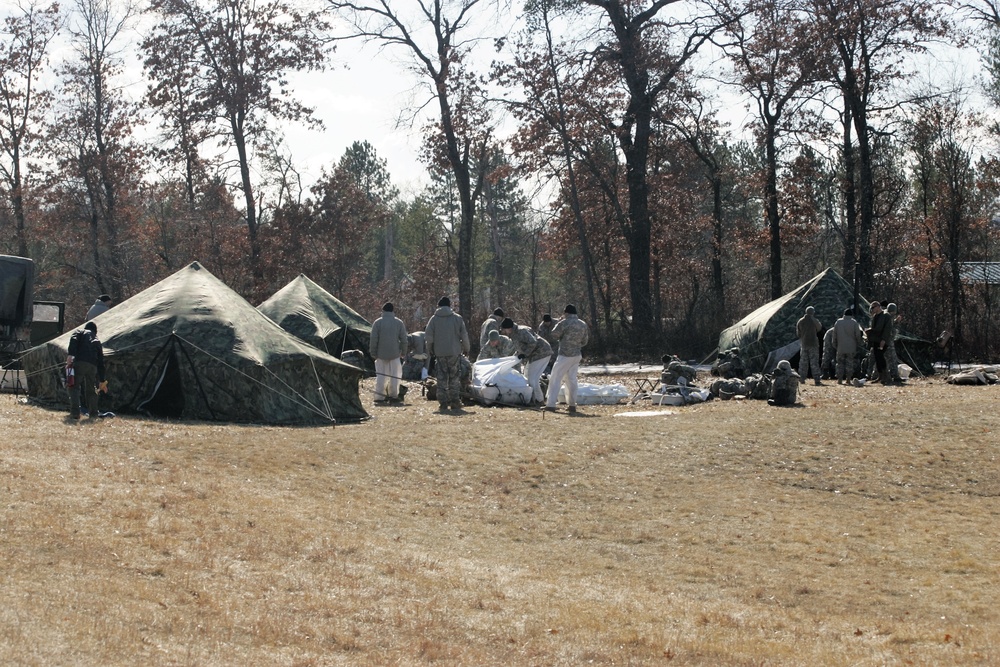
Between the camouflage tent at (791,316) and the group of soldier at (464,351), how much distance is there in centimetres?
640

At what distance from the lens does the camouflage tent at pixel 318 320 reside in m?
27.2

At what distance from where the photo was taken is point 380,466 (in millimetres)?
14453

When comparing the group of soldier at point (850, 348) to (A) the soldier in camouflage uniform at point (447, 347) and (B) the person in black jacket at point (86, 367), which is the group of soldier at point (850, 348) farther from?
(B) the person in black jacket at point (86, 367)

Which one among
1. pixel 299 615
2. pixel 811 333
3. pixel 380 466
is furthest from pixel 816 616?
pixel 811 333

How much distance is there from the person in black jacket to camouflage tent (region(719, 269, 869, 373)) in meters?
16.4

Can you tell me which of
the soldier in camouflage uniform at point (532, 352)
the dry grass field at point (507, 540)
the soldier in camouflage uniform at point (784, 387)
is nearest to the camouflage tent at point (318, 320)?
the soldier in camouflage uniform at point (532, 352)

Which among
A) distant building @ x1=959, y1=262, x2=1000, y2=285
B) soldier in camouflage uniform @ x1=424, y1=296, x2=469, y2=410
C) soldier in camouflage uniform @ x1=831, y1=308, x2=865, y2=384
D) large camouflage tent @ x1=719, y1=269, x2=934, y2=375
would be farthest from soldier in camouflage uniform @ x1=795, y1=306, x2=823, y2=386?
distant building @ x1=959, y1=262, x2=1000, y2=285

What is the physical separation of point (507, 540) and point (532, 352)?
31.0 ft

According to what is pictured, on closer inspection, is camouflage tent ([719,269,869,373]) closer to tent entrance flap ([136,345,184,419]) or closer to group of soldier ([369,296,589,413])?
group of soldier ([369,296,589,413])

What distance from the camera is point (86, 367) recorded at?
52.3 feet

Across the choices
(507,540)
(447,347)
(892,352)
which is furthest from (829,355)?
(507,540)

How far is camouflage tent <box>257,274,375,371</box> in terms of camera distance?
2725cm

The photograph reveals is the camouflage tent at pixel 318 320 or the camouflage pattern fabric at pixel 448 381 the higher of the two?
the camouflage tent at pixel 318 320

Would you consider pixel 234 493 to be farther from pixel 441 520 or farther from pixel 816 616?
pixel 816 616
